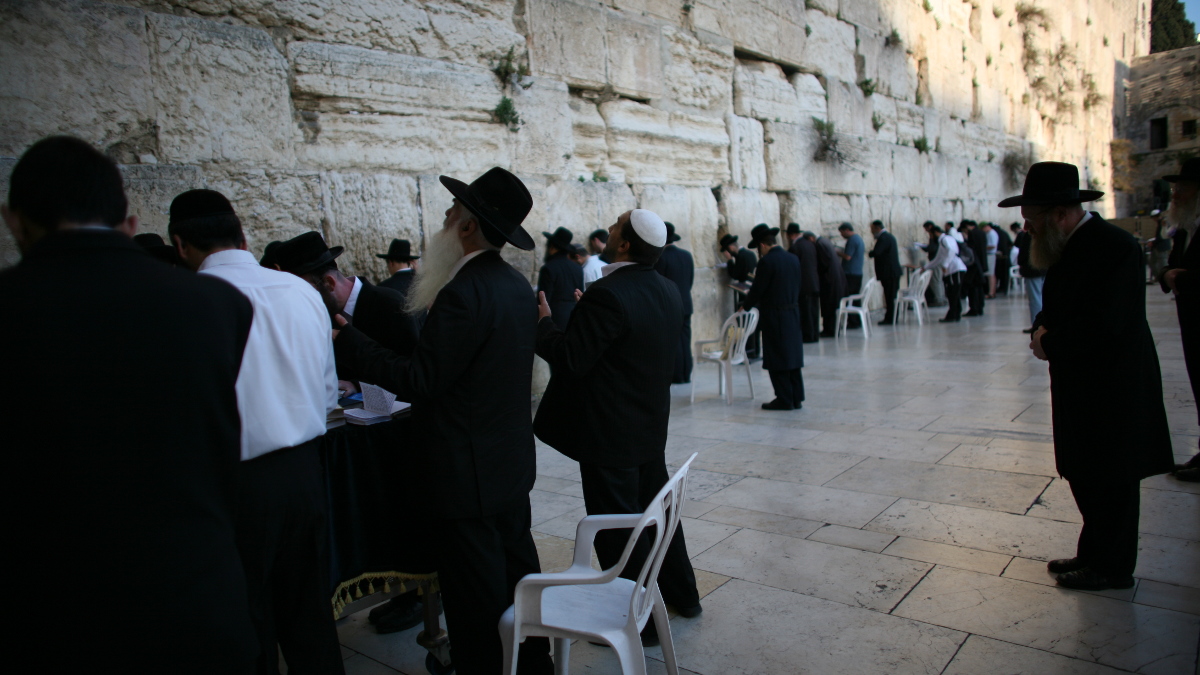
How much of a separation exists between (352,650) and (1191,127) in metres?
32.9

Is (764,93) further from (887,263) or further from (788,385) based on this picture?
(788,385)

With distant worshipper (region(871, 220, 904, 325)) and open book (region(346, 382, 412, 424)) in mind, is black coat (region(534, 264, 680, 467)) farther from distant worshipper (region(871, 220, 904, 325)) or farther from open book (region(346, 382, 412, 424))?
distant worshipper (region(871, 220, 904, 325))

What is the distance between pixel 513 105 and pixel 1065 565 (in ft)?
19.1

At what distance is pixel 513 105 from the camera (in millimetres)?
7074

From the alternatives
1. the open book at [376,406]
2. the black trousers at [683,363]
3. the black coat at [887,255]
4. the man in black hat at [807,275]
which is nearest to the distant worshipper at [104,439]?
the open book at [376,406]

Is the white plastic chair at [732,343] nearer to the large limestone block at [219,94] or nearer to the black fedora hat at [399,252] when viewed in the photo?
the black fedora hat at [399,252]

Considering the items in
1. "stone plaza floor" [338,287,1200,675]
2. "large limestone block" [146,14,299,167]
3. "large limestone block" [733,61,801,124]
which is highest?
"large limestone block" [733,61,801,124]

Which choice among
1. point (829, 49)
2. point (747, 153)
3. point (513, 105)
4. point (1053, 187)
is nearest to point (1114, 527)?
point (1053, 187)

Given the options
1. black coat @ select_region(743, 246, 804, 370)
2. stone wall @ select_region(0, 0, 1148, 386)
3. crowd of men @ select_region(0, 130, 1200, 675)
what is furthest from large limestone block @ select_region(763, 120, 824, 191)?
crowd of men @ select_region(0, 130, 1200, 675)

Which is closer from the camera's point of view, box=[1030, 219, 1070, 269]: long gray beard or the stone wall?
box=[1030, 219, 1070, 269]: long gray beard

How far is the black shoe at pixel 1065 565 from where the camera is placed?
2.93 m

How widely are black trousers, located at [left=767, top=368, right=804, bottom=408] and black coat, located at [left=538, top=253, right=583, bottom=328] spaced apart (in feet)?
6.21

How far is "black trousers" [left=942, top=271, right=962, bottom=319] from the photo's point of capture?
1169 centimetres

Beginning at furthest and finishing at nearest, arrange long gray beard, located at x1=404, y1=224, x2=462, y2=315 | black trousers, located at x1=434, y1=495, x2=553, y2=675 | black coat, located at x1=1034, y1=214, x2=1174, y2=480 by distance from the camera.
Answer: black coat, located at x1=1034, y1=214, x2=1174, y2=480 → long gray beard, located at x1=404, y1=224, x2=462, y2=315 → black trousers, located at x1=434, y1=495, x2=553, y2=675
